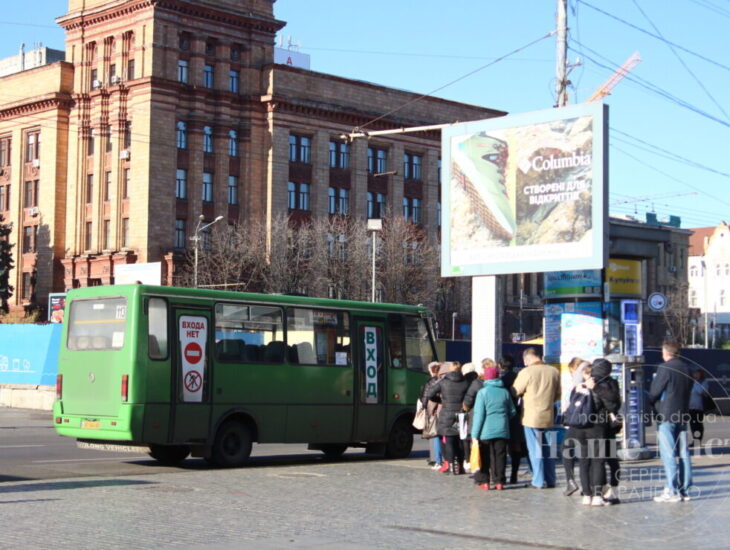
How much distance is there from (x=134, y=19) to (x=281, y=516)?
61.5 m

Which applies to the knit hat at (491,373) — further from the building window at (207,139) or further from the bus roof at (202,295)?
the building window at (207,139)

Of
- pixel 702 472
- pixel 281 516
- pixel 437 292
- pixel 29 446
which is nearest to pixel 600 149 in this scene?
pixel 702 472

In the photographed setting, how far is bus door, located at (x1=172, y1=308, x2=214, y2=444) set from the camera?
17.9m

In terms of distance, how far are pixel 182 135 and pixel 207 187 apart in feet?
11.6

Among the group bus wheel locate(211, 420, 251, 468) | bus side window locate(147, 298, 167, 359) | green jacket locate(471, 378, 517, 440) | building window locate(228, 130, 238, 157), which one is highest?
building window locate(228, 130, 238, 157)

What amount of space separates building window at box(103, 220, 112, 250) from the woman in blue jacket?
58.1 metres

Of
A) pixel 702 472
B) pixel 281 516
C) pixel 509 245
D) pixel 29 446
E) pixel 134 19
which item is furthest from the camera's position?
pixel 134 19

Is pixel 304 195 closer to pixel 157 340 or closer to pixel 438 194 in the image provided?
pixel 438 194

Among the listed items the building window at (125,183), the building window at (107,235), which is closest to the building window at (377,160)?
the building window at (125,183)

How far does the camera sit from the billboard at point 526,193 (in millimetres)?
20219

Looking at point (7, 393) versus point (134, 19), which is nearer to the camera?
point (7, 393)

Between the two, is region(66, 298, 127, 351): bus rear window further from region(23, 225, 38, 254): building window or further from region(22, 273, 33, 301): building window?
region(23, 225, 38, 254): building window

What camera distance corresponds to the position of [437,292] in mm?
71875

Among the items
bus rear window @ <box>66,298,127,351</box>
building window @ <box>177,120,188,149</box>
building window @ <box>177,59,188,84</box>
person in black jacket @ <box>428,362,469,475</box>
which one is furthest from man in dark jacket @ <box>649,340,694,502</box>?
building window @ <box>177,59,188,84</box>
